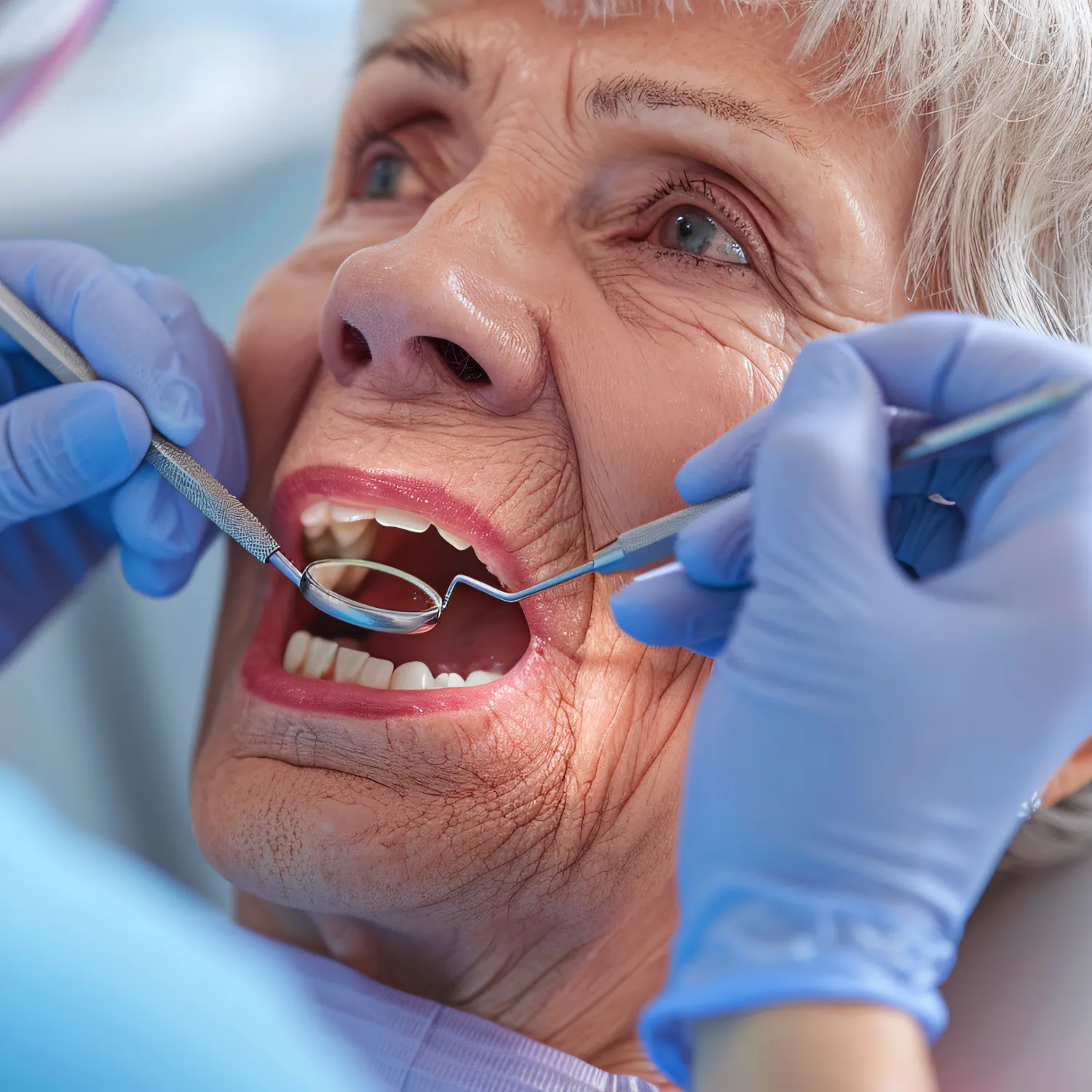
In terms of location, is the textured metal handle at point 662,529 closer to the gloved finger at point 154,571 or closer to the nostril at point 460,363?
the nostril at point 460,363

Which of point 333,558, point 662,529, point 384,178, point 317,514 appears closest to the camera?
point 662,529

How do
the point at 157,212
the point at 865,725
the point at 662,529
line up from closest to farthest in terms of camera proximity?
the point at 865,725
the point at 662,529
the point at 157,212

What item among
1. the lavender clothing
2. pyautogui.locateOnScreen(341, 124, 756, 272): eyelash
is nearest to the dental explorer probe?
pyautogui.locateOnScreen(341, 124, 756, 272): eyelash

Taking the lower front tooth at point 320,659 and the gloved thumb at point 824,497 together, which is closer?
the gloved thumb at point 824,497

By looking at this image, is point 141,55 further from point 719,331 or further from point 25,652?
point 719,331

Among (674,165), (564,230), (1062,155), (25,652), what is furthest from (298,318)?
(25,652)

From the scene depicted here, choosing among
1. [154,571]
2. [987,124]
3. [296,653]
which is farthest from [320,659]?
[987,124]

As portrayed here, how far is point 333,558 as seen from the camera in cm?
124

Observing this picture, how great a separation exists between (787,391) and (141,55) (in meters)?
1.95

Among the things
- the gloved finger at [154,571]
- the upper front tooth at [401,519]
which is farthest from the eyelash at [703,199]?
the gloved finger at [154,571]

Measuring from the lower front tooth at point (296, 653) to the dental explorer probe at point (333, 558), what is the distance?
8 centimetres

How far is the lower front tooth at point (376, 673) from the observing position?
3.77 feet

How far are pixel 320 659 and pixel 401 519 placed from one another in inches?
8.3

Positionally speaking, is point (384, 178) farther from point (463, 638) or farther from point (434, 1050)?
point (434, 1050)
